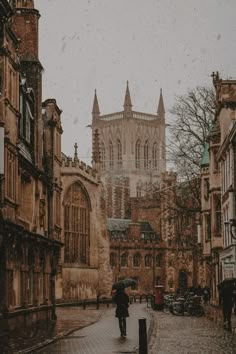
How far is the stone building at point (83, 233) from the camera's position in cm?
6925

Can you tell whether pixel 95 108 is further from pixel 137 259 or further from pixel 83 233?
pixel 83 233

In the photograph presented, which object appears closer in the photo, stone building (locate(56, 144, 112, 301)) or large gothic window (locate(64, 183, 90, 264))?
stone building (locate(56, 144, 112, 301))

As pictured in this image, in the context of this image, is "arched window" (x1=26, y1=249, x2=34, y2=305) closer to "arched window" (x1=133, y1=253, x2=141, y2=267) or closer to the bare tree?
the bare tree

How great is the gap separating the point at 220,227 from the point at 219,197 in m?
1.63

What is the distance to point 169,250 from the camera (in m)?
108

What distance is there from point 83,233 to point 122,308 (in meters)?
48.3

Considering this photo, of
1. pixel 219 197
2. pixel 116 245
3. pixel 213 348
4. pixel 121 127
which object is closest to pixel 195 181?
pixel 219 197

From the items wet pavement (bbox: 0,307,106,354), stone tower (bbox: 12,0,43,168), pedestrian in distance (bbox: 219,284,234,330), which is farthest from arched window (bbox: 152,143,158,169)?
pedestrian in distance (bbox: 219,284,234,330)

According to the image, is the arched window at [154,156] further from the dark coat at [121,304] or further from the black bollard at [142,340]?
the black bollard at [142,340]

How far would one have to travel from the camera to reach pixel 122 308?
81.8ft

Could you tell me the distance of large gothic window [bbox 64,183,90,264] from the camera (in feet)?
231

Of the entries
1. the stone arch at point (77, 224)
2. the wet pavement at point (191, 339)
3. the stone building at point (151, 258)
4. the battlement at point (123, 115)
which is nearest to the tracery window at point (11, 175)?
the wet pavement at point (191, 339)

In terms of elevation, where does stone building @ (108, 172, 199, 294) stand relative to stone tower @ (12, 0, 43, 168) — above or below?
below

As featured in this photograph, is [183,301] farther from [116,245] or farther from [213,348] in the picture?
[116,245]
